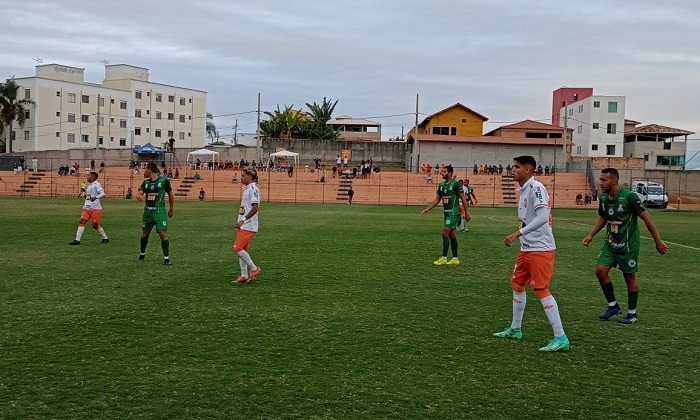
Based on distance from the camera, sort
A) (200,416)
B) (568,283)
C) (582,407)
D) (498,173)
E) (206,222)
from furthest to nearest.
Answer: (498,173) < (206,222) < (568,283) < (582,407) < (200,416)

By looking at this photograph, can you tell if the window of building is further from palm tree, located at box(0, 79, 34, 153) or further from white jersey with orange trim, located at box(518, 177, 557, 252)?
white jersey with orange trim, located at box(518, 177, 557, 252)

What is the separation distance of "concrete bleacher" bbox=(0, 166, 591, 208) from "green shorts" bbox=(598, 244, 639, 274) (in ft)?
135

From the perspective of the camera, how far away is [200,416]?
4582mm

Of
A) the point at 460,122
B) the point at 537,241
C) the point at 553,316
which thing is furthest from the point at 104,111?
the point at 553,316

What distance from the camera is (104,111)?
75.6m

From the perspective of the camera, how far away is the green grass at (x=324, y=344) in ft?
16.1

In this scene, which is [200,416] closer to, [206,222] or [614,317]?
[614,317]

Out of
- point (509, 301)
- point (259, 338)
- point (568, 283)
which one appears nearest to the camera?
point (259, 338)

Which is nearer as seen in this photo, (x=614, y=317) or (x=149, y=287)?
(x=614, y=317)

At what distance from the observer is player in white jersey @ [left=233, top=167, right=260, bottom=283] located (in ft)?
33.5

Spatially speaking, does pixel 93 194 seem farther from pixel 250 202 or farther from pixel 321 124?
pixel 321 124

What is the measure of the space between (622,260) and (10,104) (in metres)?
73.2

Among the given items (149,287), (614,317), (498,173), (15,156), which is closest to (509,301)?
(614,317)

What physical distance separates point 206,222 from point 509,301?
1724 cm
